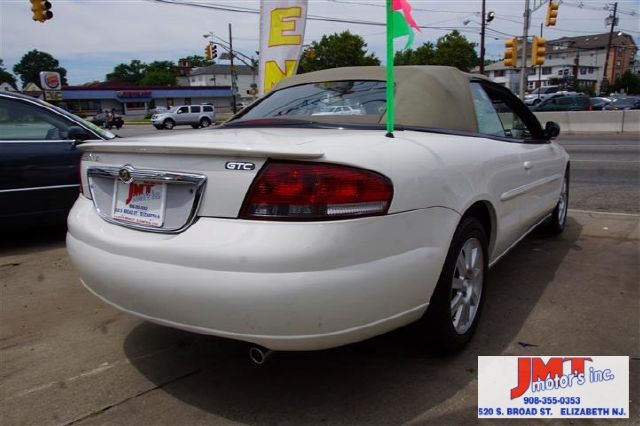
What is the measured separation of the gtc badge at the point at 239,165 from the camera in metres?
2.03

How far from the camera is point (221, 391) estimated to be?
2467 millimetres

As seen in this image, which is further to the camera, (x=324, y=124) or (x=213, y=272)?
(x=324, y=124)

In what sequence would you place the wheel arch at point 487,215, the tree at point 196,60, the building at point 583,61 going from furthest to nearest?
1. the tree at point 196,60
2. the building at point 583,61
3. the wheel arch at point 487,215

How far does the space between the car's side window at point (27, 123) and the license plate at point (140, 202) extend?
318 cm

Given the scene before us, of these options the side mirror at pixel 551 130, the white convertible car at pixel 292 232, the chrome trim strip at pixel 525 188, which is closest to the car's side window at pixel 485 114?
the chrome trim strip at pixel 525 188

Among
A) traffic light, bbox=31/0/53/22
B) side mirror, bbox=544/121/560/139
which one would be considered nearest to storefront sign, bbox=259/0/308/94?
side mirror, bbox=544/121/560/139

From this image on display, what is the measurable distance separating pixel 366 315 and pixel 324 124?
127cm

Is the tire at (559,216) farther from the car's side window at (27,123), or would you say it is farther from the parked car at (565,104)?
the parked car at (565,104)

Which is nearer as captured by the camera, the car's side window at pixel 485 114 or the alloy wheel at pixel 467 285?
the alloy wheel at pixel 467 285

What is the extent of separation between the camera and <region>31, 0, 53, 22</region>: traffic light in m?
15.9

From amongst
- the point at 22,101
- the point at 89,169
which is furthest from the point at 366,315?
the point at 22,101

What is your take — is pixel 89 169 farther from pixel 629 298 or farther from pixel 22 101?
pixel 629 298

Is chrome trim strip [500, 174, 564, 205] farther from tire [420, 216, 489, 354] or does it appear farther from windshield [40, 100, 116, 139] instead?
windshield [40, 100, 116, 139]

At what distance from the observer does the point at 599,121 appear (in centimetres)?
2106
